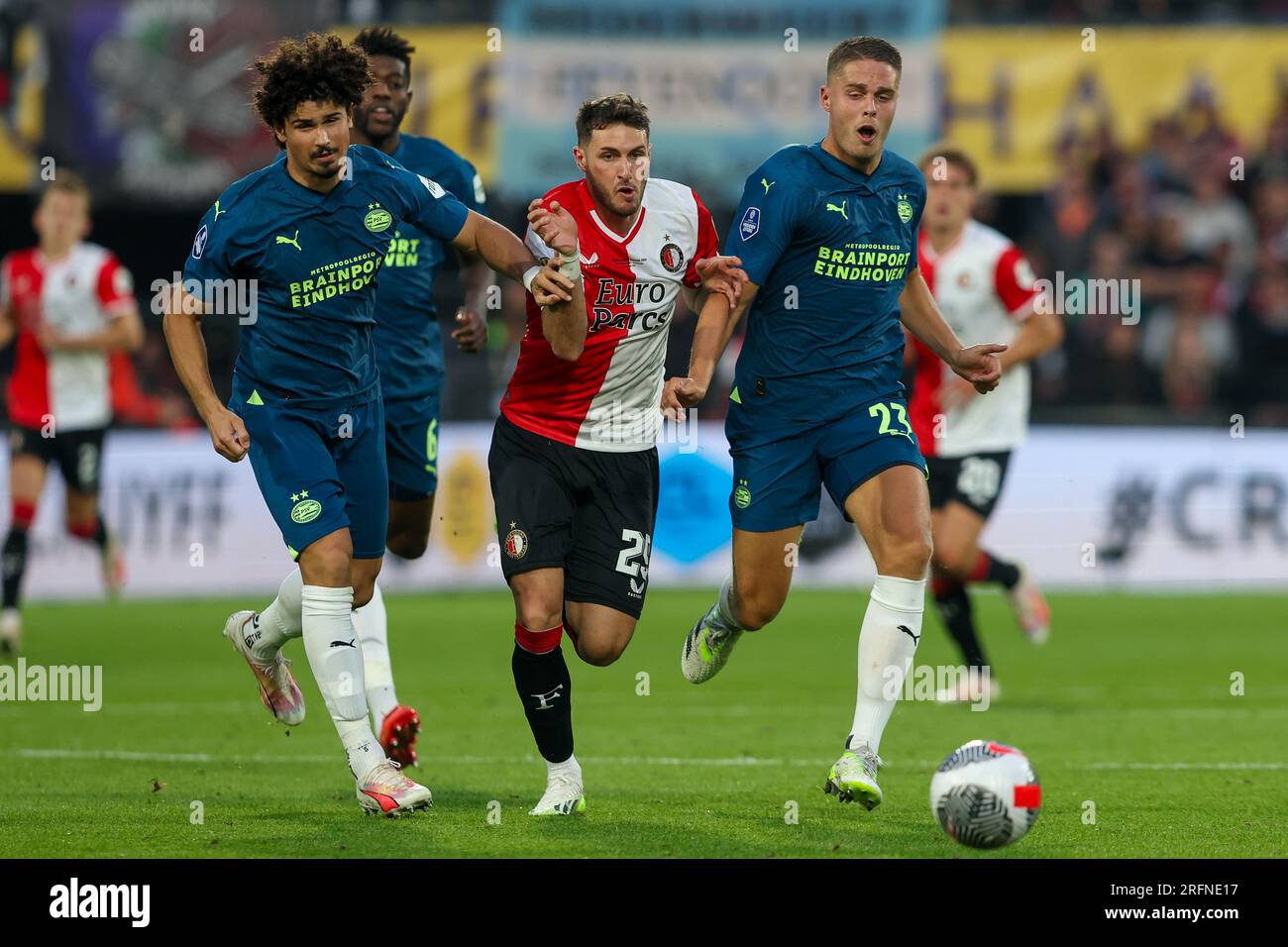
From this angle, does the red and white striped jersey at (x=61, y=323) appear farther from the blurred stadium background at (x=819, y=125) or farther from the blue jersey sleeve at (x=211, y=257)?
the blue jersey sleeve at (x=211, y=257)

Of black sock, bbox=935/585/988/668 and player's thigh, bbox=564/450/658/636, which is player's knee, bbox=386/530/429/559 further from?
black sock, bbox=935/585/988/668

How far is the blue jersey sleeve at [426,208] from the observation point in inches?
288

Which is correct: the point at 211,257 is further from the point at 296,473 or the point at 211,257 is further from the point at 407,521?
the point at 407,521

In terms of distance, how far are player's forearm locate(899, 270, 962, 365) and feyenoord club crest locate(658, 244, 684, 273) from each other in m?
1.07

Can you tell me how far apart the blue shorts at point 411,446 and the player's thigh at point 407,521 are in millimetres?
14

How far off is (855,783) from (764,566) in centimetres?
127

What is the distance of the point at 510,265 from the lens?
7.07m

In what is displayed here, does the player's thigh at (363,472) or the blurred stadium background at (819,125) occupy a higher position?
the blurred stadium background at (819,125)

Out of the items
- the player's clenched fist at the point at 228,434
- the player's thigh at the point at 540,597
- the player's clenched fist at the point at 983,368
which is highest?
the player's clenched fist at the point at 983,368

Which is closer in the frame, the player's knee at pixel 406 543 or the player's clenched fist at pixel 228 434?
the player's clenched fist at pixel 228 434

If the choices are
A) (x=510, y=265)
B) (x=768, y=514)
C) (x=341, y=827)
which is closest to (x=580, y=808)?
(x=341, y=827)

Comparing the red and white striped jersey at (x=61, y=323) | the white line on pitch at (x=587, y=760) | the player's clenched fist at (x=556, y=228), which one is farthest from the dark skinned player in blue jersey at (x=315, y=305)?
the red and white striped jersey at (x=61, y=323)

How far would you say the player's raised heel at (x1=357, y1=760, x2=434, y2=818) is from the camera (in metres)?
7.02

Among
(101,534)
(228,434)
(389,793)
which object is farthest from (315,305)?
(101,534)
